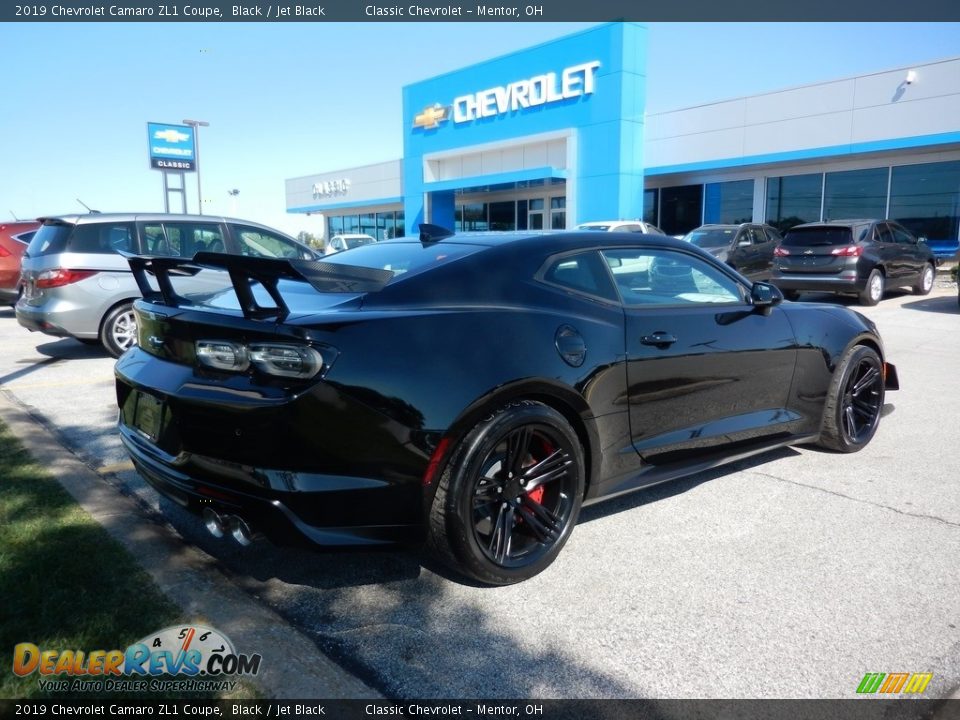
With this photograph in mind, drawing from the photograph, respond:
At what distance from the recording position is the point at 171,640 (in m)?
2.50

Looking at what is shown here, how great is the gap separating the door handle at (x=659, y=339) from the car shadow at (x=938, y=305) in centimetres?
1144

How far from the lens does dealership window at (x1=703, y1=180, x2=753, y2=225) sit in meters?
23.0

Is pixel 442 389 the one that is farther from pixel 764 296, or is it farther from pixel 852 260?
pixel 852 260

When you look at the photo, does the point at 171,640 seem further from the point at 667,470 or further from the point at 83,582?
the point at 667,470

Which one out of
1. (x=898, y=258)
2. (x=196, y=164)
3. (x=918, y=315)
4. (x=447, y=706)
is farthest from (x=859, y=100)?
(x=196, y=164)

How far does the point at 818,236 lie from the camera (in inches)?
537

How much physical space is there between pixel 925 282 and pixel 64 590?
665 inches

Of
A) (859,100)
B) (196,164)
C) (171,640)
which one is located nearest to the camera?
(171,640)

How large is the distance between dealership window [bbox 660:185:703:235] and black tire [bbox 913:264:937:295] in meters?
9.33

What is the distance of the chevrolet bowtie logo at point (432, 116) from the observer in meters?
30.0

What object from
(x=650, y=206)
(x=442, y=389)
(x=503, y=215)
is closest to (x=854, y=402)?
(x=442, y=389)

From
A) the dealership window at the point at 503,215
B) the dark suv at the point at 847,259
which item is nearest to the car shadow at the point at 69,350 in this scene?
the dark suv at the point at 847,259

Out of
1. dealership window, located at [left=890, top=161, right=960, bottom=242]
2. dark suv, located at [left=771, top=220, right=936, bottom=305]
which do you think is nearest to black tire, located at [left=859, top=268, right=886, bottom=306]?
dark suv, located at [left=771, top=220, right=936, bottom=305]

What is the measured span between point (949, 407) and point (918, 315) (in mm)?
7158
